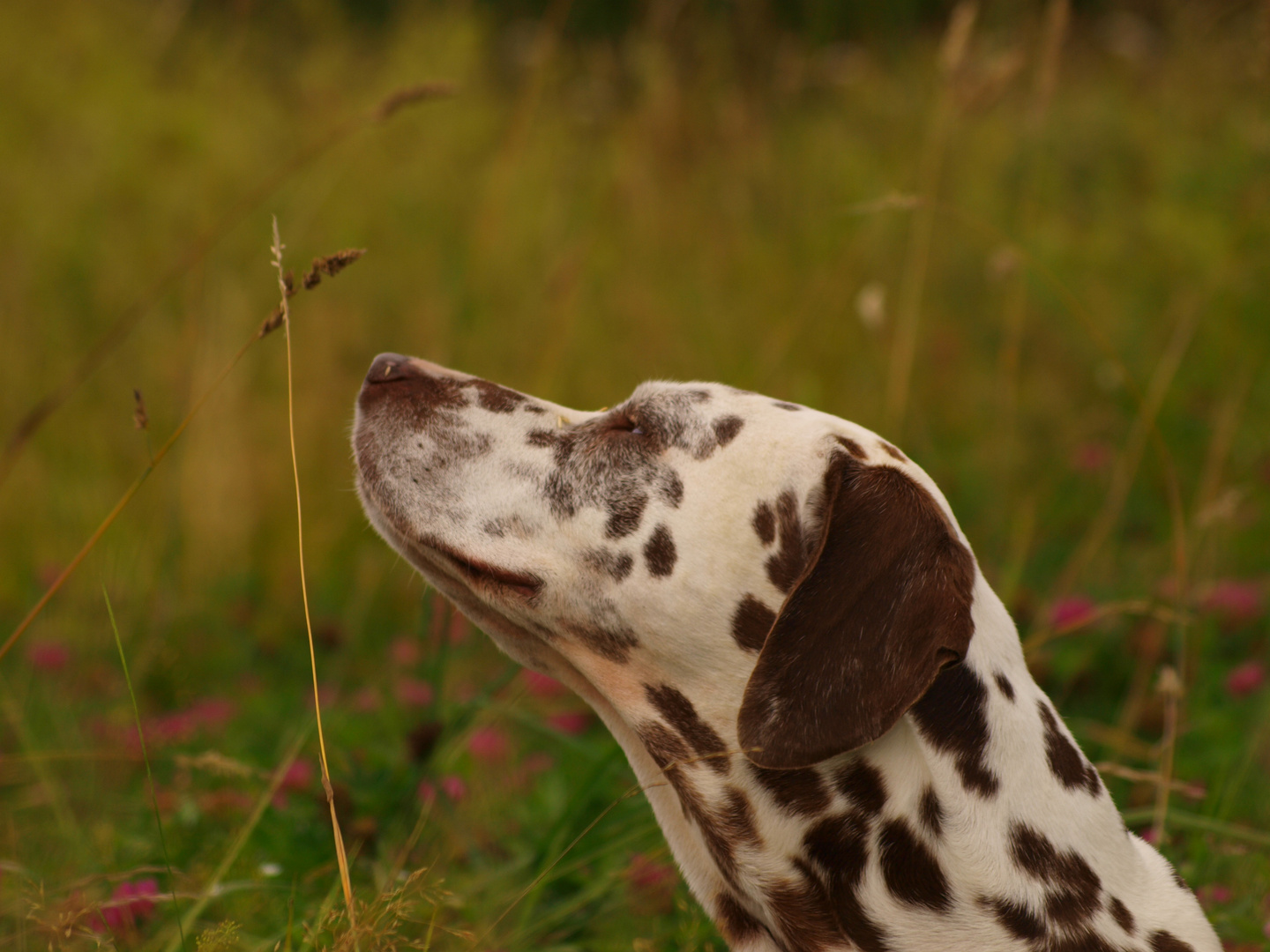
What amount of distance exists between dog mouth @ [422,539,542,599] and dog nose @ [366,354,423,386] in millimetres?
428

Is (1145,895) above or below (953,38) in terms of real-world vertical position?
below

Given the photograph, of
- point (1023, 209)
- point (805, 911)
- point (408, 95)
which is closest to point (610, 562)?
point (805, 911)

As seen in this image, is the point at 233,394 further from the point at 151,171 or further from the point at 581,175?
the point at 581,175

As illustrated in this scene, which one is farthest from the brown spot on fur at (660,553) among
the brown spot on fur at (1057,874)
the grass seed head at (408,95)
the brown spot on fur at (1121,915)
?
the grass seed head at (408,95)

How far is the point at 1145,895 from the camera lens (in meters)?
2.06

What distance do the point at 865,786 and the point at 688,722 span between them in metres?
0.35

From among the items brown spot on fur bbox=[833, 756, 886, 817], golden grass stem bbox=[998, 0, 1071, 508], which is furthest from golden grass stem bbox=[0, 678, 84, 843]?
golden grass stem bbox=[998, 0, 1071, 508]

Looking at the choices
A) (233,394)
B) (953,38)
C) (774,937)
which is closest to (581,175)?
(233,394)

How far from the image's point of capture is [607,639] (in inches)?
85.4

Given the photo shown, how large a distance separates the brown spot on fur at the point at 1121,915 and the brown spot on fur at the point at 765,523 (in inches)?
34.2

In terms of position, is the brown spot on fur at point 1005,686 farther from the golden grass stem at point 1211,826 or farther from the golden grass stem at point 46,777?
the golden grass stem at point 46,777

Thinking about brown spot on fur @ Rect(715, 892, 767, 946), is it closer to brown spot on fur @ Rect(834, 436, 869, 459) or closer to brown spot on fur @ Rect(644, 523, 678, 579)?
brown spot on fur @ Rect(644, 523, 678, 579)

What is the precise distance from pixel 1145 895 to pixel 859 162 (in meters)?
4.98

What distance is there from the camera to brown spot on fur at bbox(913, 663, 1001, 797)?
1.95 meters
